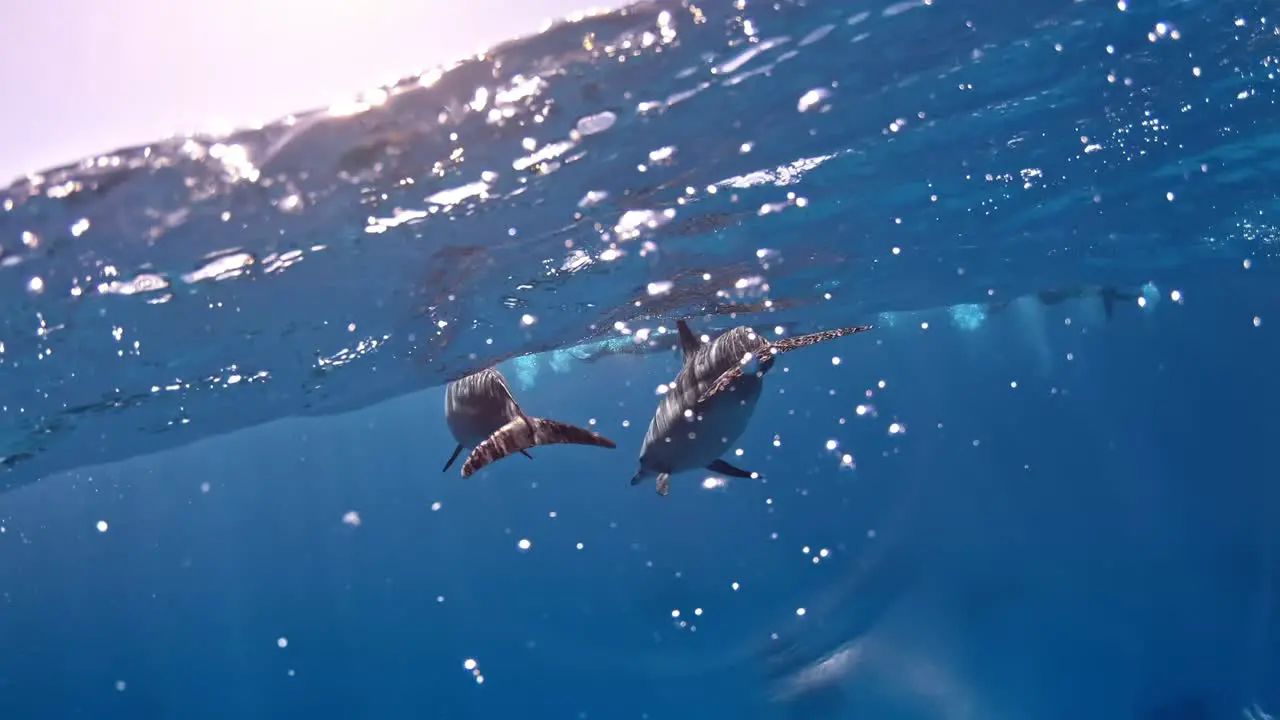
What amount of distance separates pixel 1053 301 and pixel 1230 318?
3906cm

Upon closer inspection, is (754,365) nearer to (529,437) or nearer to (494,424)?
(529,437)

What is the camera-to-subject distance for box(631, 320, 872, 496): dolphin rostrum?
713cm

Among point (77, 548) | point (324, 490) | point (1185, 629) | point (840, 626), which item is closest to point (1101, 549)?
point (1185, 629)

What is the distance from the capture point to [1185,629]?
105 ft

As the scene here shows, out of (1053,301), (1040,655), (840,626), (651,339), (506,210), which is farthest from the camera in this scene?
(1053,301)

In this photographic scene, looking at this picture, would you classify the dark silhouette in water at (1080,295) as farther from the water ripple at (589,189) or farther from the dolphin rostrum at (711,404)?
the dolphin rostrum at (711,404)

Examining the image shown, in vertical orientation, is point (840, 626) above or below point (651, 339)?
below

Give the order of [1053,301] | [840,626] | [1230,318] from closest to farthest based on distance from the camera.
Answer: [840,626], [1053,301], [1230,318]

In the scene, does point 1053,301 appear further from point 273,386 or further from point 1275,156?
point 273,386

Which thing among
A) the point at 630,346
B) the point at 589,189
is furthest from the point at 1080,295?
the point at 589,189

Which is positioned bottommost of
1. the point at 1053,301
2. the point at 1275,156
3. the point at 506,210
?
the point at 1053,301

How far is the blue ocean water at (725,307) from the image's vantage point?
8.93 meters

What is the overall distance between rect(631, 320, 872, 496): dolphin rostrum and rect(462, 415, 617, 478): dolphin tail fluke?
1.46 meters

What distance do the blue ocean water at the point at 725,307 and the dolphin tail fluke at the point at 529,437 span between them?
3.66 m
